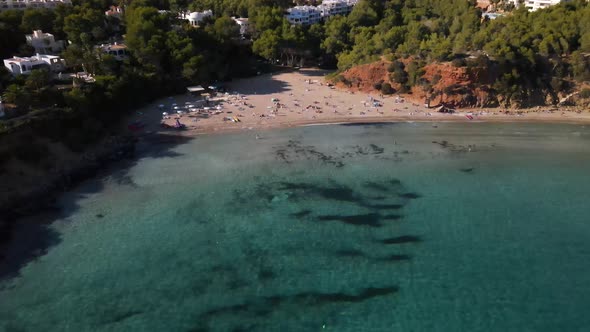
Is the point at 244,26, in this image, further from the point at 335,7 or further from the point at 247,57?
the point at 335,7

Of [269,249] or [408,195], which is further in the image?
[408,195]

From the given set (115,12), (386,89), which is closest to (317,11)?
(386,89)

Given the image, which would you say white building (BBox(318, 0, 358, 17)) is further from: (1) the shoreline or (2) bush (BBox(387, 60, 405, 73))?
(1) the shoreline

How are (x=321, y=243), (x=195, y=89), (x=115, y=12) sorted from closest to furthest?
(x=321, y=243) → (x=195, y=89) → (x=115, y=12)

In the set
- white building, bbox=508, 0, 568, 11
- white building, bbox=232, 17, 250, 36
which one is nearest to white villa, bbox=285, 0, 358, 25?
white building, bbox=232, 17, 250, 36

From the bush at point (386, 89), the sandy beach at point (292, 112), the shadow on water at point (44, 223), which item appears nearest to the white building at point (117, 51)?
the sandy beach at point (292, 112)

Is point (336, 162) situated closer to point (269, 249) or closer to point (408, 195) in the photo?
point (408, 195)

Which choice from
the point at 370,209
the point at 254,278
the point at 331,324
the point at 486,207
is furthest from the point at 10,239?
the point at 486,207
